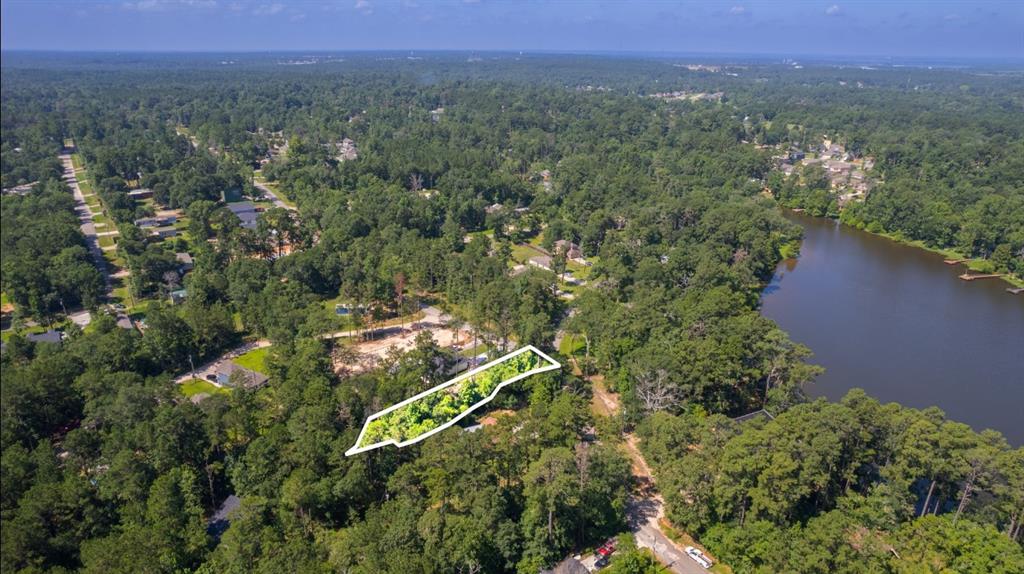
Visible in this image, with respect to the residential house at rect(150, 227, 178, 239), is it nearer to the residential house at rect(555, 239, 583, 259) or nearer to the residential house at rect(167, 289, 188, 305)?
the residential house at rect(167, 289, 188, 305)

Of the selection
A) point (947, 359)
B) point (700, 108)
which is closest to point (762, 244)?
point (947, 359)

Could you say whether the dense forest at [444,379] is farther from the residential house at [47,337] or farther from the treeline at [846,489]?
the residential house at [47,337]

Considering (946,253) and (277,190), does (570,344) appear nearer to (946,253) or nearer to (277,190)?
(946,253)

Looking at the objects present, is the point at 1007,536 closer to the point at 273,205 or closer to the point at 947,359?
the point at 947,359

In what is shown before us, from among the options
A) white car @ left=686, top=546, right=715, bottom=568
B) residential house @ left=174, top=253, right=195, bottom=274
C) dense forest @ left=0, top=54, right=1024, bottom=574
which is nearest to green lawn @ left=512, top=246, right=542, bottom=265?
dense forest @ left=0, top=54, right=1024, bottom=574

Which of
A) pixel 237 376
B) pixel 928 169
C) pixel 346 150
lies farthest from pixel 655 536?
pixel 346 150

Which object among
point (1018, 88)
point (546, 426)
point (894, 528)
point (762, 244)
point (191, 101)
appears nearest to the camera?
point (894, 528)

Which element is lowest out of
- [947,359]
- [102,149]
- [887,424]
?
[947,359]
